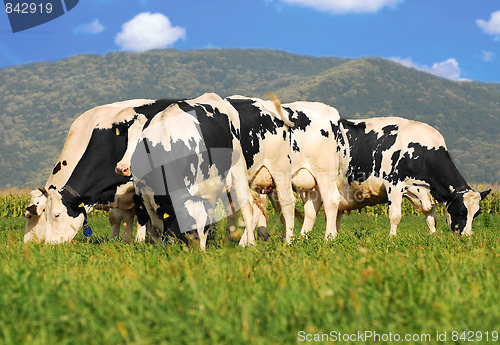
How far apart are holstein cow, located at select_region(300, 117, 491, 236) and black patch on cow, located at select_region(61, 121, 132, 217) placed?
431cm

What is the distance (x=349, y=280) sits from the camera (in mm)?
4395

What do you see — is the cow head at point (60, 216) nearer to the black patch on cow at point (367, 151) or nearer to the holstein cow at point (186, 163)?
the holstein cow at point (186, 163)

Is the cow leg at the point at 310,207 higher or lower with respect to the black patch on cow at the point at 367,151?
lower

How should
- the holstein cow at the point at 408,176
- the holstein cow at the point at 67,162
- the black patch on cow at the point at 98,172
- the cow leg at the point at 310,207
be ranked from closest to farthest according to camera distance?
the black patch on cow at the point at 98,172
the holstein cow at the point at 67,162
the cow leg at the point at 310,207
the holstein cow at the point at 408,176

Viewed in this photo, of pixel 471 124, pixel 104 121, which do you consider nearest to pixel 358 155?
pixel 104 121

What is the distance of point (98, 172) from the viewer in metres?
9.16

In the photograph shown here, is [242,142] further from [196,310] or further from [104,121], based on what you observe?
[196,310]

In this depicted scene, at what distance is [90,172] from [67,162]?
3.41ft

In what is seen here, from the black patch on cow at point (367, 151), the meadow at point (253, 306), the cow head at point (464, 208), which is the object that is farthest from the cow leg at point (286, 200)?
the meadow at point (253, 306)

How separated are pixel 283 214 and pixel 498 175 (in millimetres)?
142509

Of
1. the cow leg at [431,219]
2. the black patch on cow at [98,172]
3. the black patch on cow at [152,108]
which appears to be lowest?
the cow leg at [431,219]

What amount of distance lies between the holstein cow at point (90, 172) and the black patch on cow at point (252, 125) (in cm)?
150

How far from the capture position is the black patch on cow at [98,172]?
29.1 feet

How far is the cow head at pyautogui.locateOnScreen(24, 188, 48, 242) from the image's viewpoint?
9.78 meters
